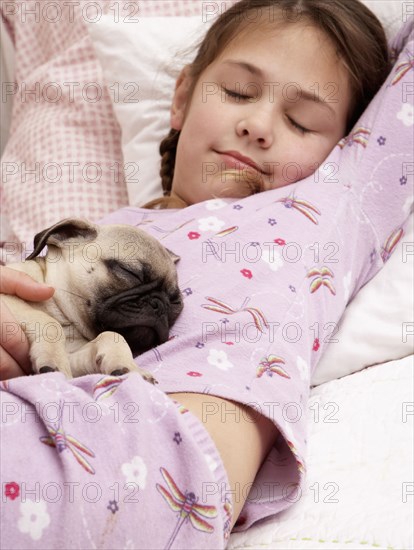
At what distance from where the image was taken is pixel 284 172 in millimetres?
1581

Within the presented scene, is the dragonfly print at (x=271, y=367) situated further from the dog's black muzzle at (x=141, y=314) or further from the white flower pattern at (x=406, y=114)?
the white flower pattern at (x=406, y=114)

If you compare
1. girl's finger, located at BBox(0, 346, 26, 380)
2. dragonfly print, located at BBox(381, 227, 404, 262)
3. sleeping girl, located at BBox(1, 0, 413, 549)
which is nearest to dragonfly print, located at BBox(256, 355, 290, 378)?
sleeping girl, located at BBox(1, 0, 413, 549)

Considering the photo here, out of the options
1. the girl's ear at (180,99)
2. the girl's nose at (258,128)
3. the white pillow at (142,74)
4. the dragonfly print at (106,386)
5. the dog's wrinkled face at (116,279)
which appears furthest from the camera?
the white pillow at (142,74)

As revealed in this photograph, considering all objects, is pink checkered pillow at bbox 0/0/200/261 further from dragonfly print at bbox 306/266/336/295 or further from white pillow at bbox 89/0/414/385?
dragonfly print at bbox 306/266/336/295

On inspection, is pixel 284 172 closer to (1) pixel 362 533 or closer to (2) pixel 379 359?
(2) pixel 379 359

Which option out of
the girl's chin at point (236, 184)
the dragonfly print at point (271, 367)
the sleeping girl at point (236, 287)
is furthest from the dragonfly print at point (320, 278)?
the girl's chin at point (236, 184)

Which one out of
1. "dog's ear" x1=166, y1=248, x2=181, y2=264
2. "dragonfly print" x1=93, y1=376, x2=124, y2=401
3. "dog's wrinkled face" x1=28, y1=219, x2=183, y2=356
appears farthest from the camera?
"dog's ear" x1=166, y1=248, x2=181, y2=264

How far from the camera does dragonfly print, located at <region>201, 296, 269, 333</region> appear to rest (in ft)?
3.80

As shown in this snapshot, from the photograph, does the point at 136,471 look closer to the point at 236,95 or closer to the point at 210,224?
the point at 210,224

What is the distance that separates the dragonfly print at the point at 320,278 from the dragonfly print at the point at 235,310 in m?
0.16

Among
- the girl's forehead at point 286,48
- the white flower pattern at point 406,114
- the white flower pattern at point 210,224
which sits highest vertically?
the girl's forehead at point 286,48

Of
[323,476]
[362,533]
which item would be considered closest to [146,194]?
[323,476]

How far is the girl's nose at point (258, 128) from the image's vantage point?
1.52 metres

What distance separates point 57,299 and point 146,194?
640mm
